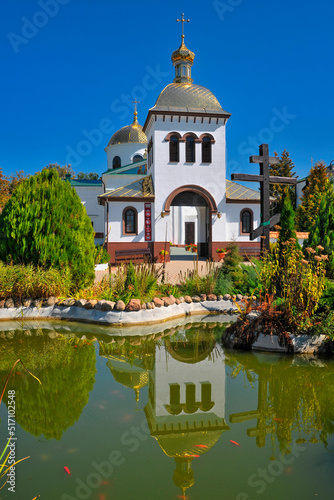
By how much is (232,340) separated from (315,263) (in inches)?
97.9

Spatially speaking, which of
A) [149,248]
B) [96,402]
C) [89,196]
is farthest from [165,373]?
[89,196]

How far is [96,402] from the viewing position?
13.4 ft

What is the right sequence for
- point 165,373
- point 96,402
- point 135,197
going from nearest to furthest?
point 96,402
point 165,373
point 135,197

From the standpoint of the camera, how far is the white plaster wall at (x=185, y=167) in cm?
1883

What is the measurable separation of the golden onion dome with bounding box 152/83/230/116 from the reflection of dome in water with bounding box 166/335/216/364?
14.7 metres

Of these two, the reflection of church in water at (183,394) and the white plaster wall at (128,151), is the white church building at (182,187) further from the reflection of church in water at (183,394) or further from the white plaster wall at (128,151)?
the reflection of church in water at (183,394)

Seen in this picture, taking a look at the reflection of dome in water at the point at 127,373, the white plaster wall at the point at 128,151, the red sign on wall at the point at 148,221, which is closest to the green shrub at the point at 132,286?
the reflection of dome in water at the point at 127,373

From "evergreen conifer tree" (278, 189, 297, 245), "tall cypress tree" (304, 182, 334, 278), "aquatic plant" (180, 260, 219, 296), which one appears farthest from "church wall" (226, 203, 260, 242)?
"tall cypress tree" (304, 182, 334, 278)

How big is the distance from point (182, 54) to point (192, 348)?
1988cm

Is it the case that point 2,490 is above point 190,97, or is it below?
below

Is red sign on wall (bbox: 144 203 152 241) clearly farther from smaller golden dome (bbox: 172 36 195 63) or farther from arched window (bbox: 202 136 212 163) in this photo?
smaller golden dome (bbox: 172 36 195 63)

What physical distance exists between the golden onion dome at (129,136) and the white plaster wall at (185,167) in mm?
11142

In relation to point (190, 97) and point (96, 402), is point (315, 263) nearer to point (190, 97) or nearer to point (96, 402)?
point (96, 402)

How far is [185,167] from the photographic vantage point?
19062 mm
